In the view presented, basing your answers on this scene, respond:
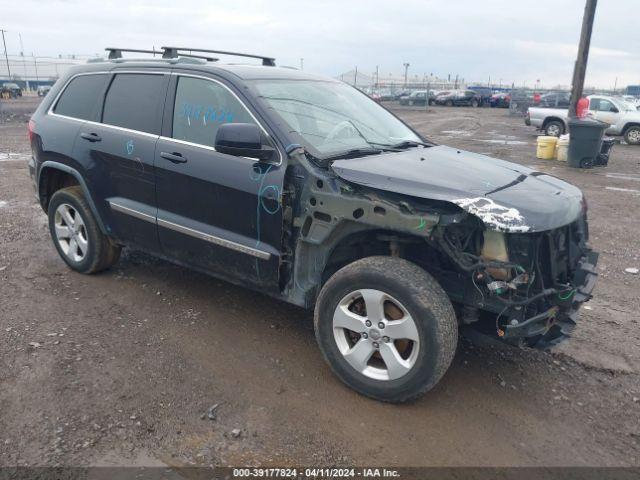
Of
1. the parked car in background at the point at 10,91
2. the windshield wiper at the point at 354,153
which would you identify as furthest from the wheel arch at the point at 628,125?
the parked car in background at the point at 10,91

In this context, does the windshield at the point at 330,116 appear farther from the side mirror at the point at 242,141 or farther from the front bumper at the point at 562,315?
the front bumper at the point at 562,315

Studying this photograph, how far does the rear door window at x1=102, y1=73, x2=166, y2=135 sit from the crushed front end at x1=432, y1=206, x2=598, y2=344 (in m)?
2.46

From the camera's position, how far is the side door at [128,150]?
4.16m

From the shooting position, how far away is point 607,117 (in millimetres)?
19547

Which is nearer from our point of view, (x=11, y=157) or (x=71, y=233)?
(x=71, y=233)

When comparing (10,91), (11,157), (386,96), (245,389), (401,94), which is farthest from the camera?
(386,96)

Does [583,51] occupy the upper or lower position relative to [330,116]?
upper

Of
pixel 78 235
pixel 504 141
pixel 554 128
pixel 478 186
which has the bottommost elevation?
pixel 504 141

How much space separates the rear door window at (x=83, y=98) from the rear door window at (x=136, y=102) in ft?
0.46

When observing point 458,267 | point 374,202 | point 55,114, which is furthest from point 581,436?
point 55,114

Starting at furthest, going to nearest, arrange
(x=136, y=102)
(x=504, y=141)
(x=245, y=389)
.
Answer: (x=504, y=141) → (x=136, y=102) → (x=245, y=389)

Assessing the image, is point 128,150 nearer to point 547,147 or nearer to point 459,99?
point 547,147

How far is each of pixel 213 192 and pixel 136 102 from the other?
1223 millimetres

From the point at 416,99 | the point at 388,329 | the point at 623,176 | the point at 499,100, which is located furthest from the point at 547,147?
the point at 499,100
